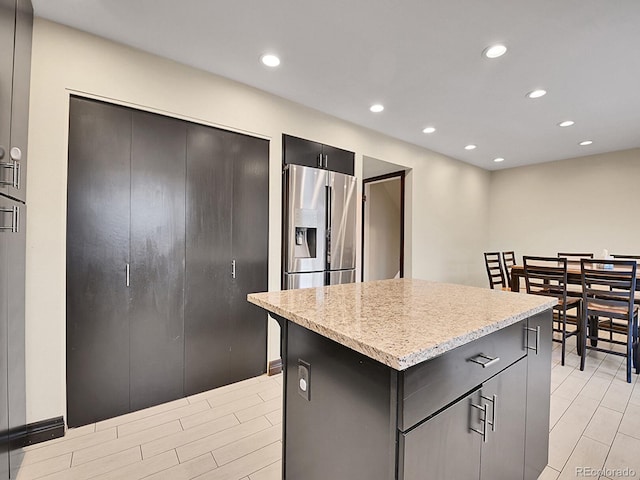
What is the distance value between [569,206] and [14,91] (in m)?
6.83

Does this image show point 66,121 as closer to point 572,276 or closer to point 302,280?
point 302,280

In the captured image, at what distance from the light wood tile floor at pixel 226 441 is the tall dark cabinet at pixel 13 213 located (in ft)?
1.12

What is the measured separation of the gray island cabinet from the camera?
836mm

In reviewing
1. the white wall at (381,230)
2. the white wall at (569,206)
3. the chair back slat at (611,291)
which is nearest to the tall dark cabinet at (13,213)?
the chair back slat at (611,291)

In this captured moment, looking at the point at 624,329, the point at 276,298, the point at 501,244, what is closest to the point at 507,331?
the point at 276,298

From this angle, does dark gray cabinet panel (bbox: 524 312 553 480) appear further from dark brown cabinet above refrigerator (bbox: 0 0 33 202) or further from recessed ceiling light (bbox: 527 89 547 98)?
dark brown cabinet above refrigerator (bbox: 0 0 33 202)

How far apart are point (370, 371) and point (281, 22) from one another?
6.95ft

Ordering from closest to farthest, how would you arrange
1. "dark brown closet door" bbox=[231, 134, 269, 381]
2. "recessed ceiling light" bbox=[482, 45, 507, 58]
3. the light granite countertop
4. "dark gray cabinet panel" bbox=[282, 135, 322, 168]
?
the light granite countertop → "recessed ceiling light" bbox=[482, 45, 507, 58] → "dark brown closet door" bbox=[231, 134, 269, 381] → "dark gray cabinet panel" bbox=[282, 135, 322, 168]

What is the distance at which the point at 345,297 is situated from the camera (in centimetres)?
147

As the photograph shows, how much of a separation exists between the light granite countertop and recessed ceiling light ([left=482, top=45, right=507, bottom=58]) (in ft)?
5.72

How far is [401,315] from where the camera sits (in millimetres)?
1123

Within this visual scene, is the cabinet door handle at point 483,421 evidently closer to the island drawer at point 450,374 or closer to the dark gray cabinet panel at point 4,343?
the island drawer at point 450,374

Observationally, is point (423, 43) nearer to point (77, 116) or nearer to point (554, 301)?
point (554, 301)

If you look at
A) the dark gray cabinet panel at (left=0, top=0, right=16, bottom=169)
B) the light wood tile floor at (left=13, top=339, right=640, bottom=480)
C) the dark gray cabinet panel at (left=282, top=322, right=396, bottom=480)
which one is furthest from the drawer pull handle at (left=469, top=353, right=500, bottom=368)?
the dark gray cabinet panel at (left=0, top=0, right=16, bottom=169)
